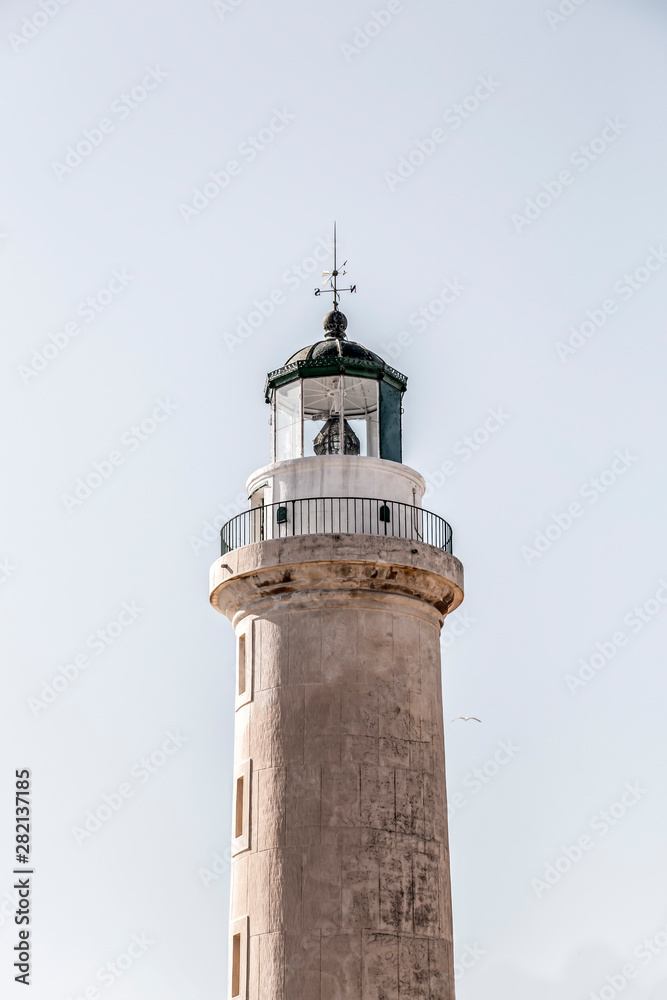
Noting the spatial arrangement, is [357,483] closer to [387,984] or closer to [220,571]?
[220,571]

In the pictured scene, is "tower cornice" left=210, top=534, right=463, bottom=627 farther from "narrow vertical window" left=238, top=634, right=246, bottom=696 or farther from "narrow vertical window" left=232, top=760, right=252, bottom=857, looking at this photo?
"narrow vertical window" left=232, top=760, right=252, bottom=857

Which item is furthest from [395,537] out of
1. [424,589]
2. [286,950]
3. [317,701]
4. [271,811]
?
[286,950]

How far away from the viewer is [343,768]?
22531 mm

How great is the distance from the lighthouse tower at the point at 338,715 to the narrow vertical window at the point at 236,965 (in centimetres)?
4

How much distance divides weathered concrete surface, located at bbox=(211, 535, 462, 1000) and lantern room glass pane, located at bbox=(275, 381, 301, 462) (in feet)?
7.89

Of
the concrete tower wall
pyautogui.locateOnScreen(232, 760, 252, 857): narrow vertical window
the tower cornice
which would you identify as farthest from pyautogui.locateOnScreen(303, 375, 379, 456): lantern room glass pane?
pyautogui.locateOnScreen(232, 760, 252, 857): narrow vertical window

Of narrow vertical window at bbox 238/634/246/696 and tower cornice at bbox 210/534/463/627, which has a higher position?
tower cornice at bbox 210/534/463/627

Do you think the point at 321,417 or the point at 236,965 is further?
the point at 321,417

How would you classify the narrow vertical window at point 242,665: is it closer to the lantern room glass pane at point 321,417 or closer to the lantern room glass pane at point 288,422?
the lantern room glass pane at point 288,422

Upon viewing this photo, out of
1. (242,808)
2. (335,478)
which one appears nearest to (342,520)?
(335,478)

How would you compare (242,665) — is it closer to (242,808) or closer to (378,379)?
(242,808)

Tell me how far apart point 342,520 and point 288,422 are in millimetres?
2468

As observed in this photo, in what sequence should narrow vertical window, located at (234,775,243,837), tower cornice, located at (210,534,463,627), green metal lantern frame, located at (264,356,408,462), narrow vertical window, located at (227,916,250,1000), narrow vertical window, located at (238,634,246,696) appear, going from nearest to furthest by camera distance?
narrow vertical window, located at (227,916,250,1000), narrow vertical window, located at (234,775,243,837), tower cornice, located at (210,534,463,627), narrow vertical window, located at (238,634,246,696), green metal lantern frame, located at (264,356,408,462)

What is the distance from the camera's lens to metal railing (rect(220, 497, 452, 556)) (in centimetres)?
2425
